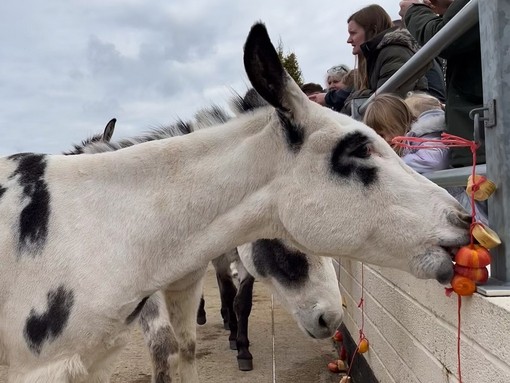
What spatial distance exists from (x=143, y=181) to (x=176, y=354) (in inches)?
57.7

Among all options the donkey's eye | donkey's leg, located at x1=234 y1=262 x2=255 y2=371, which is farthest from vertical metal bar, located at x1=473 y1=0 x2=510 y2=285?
donkey's leg, located at x1=234 y1=262 x2=255 y2=371

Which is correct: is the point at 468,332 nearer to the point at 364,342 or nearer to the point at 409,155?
the point at 409,155

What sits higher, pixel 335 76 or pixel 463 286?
pixel 335 76

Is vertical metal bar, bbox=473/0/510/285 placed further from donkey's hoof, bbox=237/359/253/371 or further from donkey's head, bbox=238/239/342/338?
donkey's hoof, bbox=237/359/253/371

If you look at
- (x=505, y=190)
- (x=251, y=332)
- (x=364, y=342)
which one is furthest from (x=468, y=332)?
(x=251, y=332)

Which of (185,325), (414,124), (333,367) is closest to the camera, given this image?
(414,124)

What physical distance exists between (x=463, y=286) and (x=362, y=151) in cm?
63

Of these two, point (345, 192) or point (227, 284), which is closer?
point (345, 192)

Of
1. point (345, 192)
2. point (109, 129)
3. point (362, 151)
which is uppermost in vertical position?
point (109, 129)

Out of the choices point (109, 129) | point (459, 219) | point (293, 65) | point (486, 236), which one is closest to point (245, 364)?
point (109, 129)

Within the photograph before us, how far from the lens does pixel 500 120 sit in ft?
5.48

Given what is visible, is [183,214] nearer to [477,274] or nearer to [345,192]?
[345,192]

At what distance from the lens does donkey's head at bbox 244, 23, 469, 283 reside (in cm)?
195

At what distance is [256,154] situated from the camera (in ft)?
7.28
